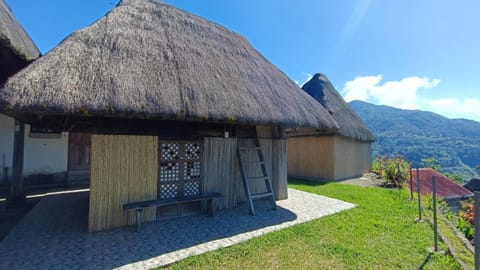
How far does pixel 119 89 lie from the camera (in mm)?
3953

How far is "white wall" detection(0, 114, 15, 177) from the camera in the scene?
7.60 meters

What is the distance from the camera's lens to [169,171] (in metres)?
5.16

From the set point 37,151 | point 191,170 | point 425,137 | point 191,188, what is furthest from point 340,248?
point 425,137

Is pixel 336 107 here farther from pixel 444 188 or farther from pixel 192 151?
pixel 192 151

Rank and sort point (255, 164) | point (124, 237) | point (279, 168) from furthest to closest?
point (279, 168) < point (255, 164) < point (124, 237)

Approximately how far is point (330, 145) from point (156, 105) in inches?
366

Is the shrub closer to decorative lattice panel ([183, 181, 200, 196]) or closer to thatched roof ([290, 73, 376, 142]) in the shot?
thatched roof ([290, 73, 376, 142])

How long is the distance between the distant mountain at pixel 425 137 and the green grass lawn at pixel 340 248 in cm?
4626

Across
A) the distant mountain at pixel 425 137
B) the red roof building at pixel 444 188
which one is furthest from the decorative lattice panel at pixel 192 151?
the distant mountain at pixel 425 137

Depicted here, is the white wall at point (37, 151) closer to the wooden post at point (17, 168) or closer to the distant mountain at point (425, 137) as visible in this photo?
the wooden post at point (17, 168)

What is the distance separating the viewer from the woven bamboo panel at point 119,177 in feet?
13.9

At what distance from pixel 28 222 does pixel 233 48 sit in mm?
6352

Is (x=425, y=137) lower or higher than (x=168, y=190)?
higher

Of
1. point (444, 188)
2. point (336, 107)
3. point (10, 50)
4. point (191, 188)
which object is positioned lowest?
point (444, 188)
